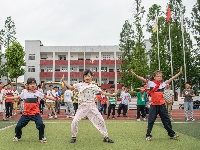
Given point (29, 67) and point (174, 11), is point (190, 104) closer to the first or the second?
point (174, 11)

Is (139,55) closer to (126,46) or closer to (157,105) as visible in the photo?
(126,46)

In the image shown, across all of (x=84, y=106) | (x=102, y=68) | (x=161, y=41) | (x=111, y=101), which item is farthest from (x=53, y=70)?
(x=84, y=106)

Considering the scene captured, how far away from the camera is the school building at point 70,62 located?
65062mm

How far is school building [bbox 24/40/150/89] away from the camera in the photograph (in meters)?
65.1

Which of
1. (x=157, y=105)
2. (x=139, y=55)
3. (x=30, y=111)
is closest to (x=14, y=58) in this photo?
(x=139, y=55)

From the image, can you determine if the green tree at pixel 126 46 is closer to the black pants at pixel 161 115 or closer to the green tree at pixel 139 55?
the green tree at pixel 139 55

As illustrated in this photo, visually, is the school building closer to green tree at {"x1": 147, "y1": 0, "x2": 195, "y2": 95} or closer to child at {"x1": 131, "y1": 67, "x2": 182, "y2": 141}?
green tree at {"x1": 147, "y1": 0, "x2": 195, "y2": 95}

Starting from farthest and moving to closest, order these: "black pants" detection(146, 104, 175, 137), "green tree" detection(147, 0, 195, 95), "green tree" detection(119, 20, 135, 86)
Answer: "green tree" detection(119, 20, 135, 86) < "green tree" detection(147, 0, 195, 95) < "black pants" detection(146, 104, 175, 137)

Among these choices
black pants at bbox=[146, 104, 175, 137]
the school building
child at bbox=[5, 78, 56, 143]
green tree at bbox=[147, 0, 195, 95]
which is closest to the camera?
child at bbox=[5, 78, 56, 143]

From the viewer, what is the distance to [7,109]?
57.2ft

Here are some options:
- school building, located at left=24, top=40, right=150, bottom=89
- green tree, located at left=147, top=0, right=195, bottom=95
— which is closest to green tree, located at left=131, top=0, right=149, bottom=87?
green tree, located at left=147, top=0, right=195, bottom=95

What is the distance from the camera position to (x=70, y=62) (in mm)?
65625

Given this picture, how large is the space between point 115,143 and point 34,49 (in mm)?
59451

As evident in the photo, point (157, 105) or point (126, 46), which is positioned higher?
point (126, 46)
